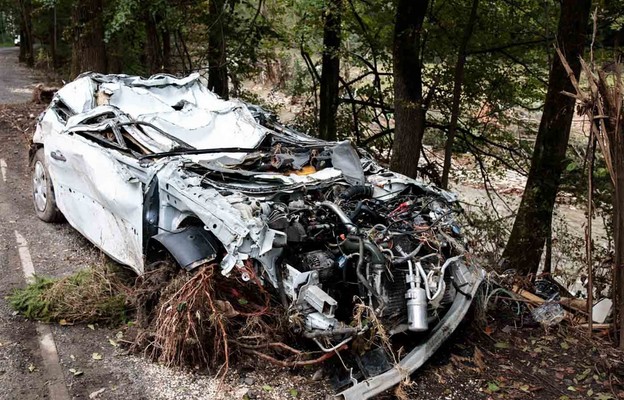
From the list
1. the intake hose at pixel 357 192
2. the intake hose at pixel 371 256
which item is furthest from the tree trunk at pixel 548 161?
the intake hose at pixel 371 256

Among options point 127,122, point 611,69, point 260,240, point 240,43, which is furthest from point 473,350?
point 240,43

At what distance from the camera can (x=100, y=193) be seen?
17.6 ft

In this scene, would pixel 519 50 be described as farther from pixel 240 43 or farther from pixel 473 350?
pixel 473 350

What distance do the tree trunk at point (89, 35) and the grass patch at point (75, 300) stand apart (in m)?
8.54

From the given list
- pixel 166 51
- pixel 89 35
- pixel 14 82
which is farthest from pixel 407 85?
pixel 14 82

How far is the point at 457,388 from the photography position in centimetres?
420

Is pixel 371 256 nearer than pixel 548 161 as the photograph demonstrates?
Yes

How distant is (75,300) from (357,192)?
8.34ft

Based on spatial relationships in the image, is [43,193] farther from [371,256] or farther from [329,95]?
[329,95]

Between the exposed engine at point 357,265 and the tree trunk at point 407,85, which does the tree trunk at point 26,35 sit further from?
the exposed engine at point 357,265

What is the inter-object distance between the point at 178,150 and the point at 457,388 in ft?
10.5

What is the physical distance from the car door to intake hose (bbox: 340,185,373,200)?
1.72 m

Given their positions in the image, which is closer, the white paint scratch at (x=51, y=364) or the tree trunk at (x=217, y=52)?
the white paint scratch at (x=51, y=364)

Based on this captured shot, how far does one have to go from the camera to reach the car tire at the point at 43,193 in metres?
6.71
